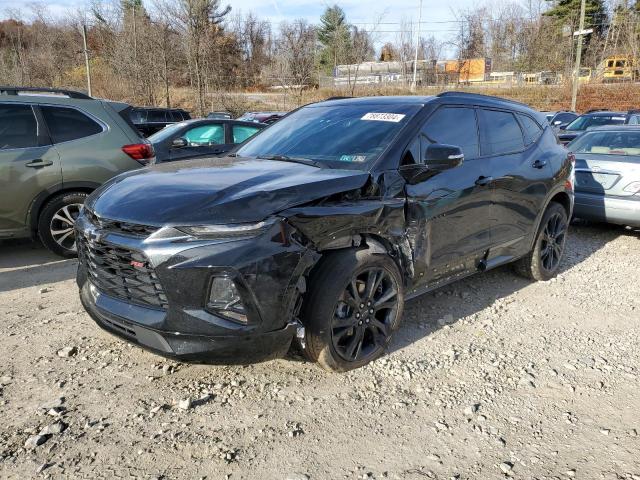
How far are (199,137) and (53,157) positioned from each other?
151 inches

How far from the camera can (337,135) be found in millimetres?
3955

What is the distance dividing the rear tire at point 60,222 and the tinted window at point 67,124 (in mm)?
633

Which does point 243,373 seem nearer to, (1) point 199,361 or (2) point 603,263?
(1) point 199,361

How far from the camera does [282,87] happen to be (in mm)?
38656

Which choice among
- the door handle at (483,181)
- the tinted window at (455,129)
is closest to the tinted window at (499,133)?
the tinted window at (455,129)

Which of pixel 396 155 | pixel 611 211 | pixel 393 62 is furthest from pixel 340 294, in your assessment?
pixel 393 62

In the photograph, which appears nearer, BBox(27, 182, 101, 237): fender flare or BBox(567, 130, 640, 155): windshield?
BBox(27, 182, 101, 237): fender flare

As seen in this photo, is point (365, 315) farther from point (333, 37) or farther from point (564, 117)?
point (333, 37)

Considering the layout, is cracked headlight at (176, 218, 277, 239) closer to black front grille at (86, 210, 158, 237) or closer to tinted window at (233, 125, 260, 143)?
black front grille at (86, 210, 158, 237)

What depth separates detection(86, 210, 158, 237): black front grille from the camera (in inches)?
109

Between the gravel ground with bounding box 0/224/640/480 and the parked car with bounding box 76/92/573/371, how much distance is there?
36 centimetres

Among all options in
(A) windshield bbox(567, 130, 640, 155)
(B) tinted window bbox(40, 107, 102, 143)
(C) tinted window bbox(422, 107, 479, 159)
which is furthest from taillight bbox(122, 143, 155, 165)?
(A) windshield bbox(567, 130, 640, 155)

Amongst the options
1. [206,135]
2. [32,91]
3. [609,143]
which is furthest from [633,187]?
[32,91]

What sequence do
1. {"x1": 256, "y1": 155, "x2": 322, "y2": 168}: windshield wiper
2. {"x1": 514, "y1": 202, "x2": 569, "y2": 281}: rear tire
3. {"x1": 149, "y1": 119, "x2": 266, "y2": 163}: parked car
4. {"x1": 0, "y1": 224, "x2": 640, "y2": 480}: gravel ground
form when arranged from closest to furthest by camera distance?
{"x1": 0, "y1": 224, "x2": 640, "y2": 480}: gravel ground → {"x1": 256, "y1": 155, "x2": 322, "y2": 168}: windshield wiper → {"x1": 514, "y1": 202, "x2": 569, "y2": 281}: rear tire → {"x1": 149, "y1": 119, "x2": 266, "y2": 163}: parked car
